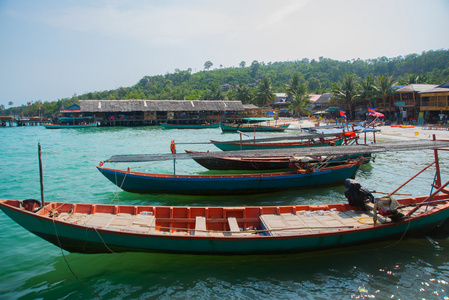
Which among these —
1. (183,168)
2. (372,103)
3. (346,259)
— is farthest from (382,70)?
(346,259)

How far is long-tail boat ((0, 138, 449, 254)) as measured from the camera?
24.1ft

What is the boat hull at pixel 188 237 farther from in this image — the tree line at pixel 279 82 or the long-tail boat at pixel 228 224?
the tree line at pixel 279 82

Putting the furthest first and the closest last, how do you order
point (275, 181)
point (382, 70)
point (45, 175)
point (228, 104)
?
point (382, 70), point (228, 104), point (45, 175), point (275, 181)

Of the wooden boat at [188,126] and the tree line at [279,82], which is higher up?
the tree line at [279,82]

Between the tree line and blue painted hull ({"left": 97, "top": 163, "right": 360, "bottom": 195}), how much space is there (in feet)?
109

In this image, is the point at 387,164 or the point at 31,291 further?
the point at 387,164

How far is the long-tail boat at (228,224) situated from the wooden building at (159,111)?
152 feet

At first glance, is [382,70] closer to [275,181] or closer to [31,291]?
[275,181]

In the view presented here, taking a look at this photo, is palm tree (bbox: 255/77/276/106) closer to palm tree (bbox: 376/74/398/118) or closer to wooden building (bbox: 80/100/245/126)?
wooden building (bbox: 80/100/245/126)

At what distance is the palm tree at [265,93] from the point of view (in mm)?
60994

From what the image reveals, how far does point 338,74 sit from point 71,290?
370 feet

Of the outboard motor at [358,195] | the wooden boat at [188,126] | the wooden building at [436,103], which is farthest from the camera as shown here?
the wooden boat at [188,126]

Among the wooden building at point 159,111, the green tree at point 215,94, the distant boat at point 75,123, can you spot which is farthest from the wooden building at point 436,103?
the distant boat at point 75,123

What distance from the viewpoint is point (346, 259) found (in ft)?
→ 25.8
